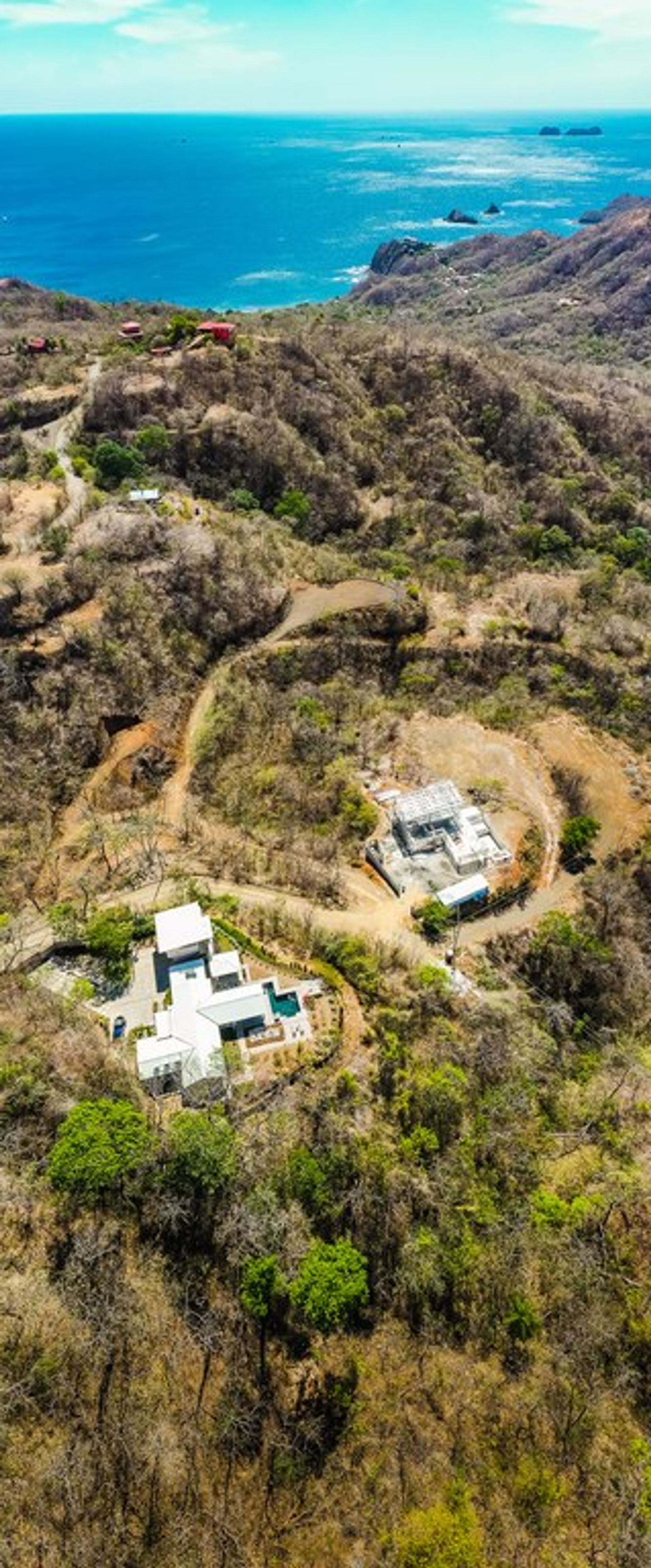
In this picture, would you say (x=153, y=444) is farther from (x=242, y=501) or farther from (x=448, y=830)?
(x=448, y=830)

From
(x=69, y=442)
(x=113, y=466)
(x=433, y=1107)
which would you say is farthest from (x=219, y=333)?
(x=433, y=1107)

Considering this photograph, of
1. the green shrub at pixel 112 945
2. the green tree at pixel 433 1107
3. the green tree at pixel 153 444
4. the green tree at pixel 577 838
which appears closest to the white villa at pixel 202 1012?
the green shrub at pixel 112 945

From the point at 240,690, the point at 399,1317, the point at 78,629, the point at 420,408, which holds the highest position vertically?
the point at 420,408

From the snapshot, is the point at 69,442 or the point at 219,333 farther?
the point at 219,333

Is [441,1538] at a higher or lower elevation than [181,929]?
lower

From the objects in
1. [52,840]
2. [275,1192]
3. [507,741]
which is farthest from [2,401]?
[275,1192]

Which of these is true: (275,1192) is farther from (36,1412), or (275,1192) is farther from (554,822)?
(554,822)
